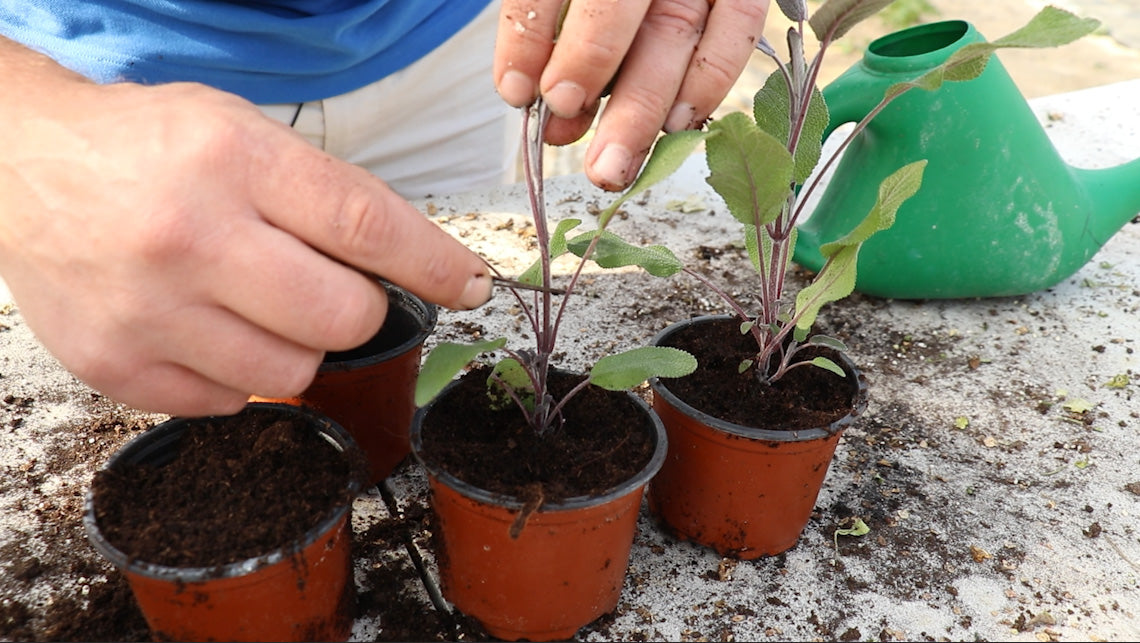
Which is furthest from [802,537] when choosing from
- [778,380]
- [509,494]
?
[509,494]

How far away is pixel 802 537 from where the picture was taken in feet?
4.58

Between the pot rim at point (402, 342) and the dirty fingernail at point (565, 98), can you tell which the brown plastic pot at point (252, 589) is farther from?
the dirty fingernail at point (565, 98)

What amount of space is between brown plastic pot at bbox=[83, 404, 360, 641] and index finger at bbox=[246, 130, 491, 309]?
288 millimetres

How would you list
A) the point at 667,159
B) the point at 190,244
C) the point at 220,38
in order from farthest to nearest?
the point at 220,38, the point at 667,159, the point at 190,244

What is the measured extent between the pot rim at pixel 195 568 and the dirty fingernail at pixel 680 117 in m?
0.58

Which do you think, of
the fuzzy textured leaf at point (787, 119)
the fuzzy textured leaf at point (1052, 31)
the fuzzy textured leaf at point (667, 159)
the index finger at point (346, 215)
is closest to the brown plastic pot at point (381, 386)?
the index finger at point (346, 215)

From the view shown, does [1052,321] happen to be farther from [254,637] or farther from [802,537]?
[254,637]

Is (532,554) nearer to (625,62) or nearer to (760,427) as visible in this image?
(760,427)

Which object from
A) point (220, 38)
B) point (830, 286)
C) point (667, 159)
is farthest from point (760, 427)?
point (220, 38)

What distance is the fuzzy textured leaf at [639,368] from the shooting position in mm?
1125

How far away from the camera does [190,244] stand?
922mm

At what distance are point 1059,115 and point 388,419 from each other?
2.30 meters

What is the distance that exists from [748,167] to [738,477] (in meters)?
0.45

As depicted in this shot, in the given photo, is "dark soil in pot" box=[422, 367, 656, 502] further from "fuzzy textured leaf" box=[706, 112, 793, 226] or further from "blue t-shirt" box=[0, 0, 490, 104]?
"blue t-shirt" box=[0, 0, 490, 104]
